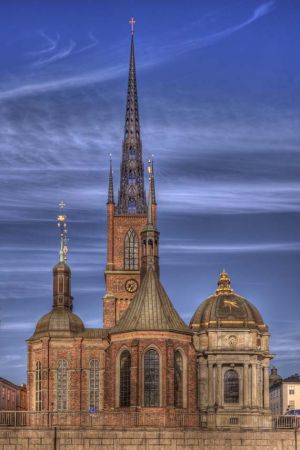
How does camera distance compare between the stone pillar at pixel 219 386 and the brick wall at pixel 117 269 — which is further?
the brick wall at pixel 117 269

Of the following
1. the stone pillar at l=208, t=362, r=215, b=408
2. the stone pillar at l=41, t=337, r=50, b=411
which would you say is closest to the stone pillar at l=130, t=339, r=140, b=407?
the stone pillar at l=41, t=337, r=50, b=411

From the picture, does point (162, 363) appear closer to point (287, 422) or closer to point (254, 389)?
point (287, 422)

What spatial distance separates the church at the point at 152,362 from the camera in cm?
9138

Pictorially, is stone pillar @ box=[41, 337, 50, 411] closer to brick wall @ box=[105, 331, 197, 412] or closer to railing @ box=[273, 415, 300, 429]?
brick wall @ box=[105, 331, 197, 412]

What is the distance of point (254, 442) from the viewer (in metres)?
73.7

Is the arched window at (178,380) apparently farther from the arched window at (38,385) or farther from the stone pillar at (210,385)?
the arched window at (38,385)

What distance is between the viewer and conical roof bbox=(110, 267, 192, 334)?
307ft

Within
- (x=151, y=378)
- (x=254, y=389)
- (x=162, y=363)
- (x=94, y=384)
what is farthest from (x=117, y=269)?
(x=151, y=378)

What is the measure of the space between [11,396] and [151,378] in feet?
208

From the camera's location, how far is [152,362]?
9250 cm

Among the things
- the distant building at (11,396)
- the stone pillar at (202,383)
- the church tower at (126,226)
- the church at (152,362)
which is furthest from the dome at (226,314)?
the distant building at (11,396)

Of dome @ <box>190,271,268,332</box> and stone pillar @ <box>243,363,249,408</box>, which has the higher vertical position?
dome @ <box>190,271,268,332</box>

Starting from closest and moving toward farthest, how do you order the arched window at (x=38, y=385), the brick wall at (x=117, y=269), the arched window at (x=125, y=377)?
the arched window at (x=125, y=377) < the arched window at (x=38, y=385) < the brick wall at (x=117, y=269)

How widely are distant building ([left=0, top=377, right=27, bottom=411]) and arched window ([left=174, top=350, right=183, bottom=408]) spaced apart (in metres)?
51.0
